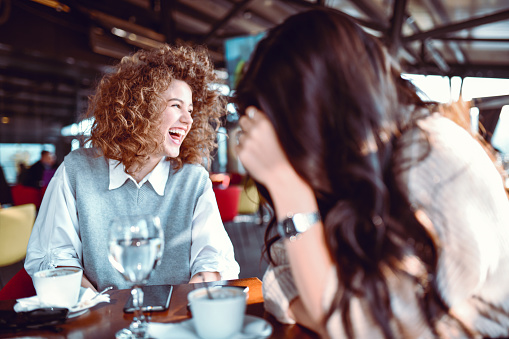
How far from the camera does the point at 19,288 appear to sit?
130 centimetres

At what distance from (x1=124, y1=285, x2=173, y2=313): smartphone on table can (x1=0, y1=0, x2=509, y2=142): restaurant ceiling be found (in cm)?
528

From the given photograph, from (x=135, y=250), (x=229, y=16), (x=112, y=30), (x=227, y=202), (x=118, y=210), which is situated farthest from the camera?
(x=112, y=30)

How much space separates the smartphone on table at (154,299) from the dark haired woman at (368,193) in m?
0.37

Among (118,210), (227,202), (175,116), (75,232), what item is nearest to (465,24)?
(227,202)

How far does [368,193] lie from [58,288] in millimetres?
714

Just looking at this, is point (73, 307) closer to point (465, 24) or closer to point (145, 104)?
point (145, 104)

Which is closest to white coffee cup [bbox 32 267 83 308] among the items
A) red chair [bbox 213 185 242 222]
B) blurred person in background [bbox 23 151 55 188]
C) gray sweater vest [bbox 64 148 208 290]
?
gray sweater vest [bbox 64 148 208 290]

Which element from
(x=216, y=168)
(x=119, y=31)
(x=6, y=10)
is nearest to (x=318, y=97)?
(x=6, y=10)

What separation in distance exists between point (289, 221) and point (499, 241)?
0.39 metres

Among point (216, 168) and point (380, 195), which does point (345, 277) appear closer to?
point (380, 195)

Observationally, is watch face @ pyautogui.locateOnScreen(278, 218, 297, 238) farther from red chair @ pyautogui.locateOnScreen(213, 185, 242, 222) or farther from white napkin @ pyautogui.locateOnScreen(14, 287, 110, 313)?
red chair @ pyautogui.locateOnScreen(213, 185, 242, 222)

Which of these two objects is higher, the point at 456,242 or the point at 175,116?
the point at 175,116

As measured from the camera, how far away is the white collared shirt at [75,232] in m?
1.43

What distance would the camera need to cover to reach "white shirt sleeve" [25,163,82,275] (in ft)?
4.62
